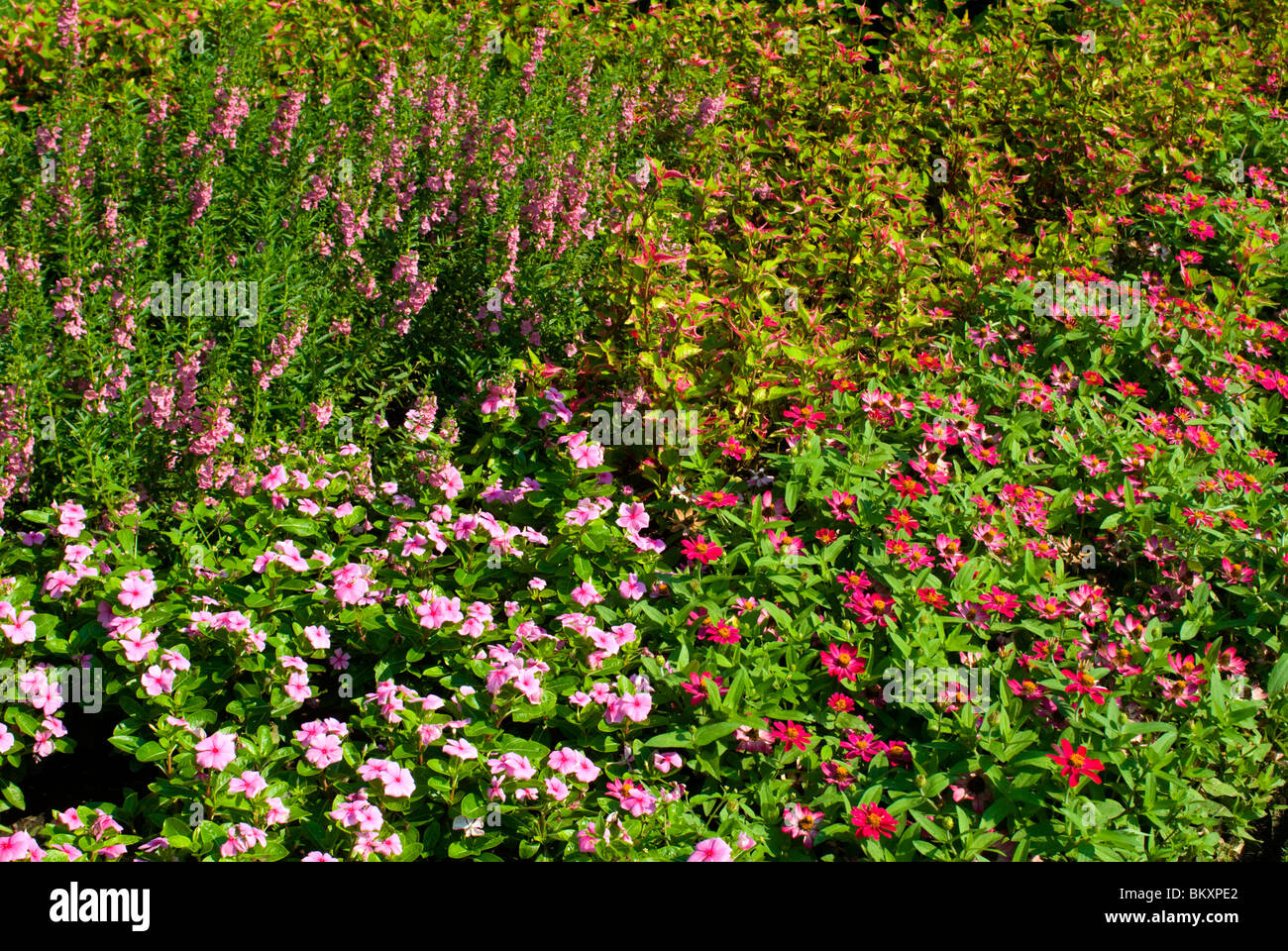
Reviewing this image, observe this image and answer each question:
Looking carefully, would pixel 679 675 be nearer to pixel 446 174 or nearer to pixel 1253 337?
pixel 446 174

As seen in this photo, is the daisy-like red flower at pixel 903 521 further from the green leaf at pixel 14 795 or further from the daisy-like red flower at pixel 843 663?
the green leaf at pixel 14 795

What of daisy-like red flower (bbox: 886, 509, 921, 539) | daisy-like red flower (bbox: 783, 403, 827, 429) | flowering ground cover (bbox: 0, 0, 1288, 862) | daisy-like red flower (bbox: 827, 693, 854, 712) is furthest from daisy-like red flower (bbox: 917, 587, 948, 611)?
daisy-like red flower (bbox: 783, 403, 827, 429)

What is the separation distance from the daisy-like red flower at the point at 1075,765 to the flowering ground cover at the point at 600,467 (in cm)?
2

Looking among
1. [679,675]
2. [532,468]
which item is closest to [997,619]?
[679,675]

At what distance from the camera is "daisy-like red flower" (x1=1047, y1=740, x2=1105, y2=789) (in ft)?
9.86

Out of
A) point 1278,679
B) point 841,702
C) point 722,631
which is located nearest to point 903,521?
point 841,702

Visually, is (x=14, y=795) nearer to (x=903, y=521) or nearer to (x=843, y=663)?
(x=843, y=663)

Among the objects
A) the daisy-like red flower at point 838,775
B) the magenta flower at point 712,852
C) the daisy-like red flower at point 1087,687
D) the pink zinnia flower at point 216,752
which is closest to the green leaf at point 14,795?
the pink zinnia flower at point 216,752

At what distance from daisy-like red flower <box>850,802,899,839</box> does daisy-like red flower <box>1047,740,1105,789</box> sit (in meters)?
0.49

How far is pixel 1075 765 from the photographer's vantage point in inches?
119

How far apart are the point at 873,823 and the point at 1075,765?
58cm

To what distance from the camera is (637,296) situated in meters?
4.48

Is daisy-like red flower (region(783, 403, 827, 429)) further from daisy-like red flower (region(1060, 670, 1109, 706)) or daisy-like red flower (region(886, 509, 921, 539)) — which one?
daisy-like red flower (region(1060, 670, 1109, 706))

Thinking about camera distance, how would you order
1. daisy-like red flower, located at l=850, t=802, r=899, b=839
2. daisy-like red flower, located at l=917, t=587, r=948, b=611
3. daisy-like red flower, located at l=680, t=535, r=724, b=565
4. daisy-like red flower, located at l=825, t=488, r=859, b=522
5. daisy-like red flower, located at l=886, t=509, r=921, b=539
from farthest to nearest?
daisy-like red flower, located at l=825, t=488, r=859, b=522
daisy-like red flower, located at l=886, t=509, r=921, b=539
daisy-like red flower, located at l=680, t=535, r=724, b=565
daisy-like red flower, located at l=917, t=587, r=948, b=611
daisy-like red flower, located at l=850, t=802, r=899, b=839
